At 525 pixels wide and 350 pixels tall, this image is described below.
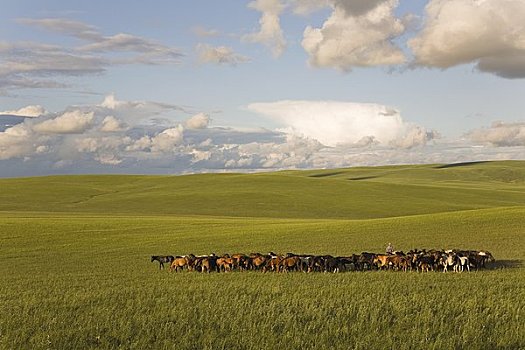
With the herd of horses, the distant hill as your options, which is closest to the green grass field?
the herd of horses

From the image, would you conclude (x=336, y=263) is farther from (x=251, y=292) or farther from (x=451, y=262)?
(x=251, y=292)

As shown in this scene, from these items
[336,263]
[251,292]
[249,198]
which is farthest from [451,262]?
[249,198]

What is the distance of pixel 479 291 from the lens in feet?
57.0

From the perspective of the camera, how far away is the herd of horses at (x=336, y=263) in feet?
78.6

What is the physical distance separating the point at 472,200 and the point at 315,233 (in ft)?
244

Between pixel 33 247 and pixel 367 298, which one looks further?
pixel 33 247

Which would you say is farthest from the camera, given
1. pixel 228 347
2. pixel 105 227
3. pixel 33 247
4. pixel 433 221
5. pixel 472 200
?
pixel 472 200

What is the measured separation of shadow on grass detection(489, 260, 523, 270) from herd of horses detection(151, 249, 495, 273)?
0.51 meters

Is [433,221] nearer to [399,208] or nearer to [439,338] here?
[439,338]

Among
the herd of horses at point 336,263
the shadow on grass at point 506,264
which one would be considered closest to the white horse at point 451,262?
the herd of horses at point 336,263

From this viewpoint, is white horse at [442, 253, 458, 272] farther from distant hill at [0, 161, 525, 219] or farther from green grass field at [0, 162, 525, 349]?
distant hill at [0, 161, 525, 219]

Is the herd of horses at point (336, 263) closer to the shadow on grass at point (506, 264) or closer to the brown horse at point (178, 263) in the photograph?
the brown horse at point (178, 263)

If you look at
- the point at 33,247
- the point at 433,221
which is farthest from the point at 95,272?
the point at 433,221

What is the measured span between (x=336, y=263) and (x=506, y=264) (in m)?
8.16
